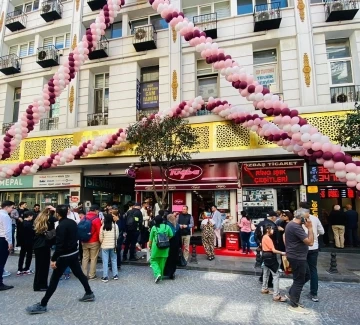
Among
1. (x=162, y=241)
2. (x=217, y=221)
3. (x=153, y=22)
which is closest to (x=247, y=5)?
(x=153, y=22)

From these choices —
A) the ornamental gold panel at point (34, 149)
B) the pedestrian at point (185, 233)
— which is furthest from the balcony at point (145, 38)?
the pedestrian at point (185, 233)

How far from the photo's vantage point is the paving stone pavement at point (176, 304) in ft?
15.0

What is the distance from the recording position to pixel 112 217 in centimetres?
721

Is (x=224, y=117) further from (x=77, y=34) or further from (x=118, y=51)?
(x=77, y=34)

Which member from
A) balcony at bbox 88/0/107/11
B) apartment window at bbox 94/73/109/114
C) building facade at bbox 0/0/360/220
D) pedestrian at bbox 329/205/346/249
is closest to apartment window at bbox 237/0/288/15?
building facade at bbox 0/0/360/220

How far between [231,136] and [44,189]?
10258 millimetres

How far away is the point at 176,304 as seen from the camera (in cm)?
529

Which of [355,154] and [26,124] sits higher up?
[26,124]

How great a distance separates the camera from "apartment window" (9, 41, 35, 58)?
16.8m

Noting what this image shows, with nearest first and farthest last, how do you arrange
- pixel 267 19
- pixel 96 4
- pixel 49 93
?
1. pixel 49 93
2. pixel 267 19
3. pixel 96 4

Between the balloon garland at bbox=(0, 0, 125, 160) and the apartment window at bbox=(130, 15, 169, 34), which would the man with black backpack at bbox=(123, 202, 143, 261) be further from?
the apartment window at bbox=(130, 15, 169, 34)

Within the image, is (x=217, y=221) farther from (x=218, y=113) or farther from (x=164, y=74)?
(x=164, y=74)

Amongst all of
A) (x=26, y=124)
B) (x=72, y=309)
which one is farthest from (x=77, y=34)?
(x=72, y=309)

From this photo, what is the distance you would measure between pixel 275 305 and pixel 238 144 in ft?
23.7
